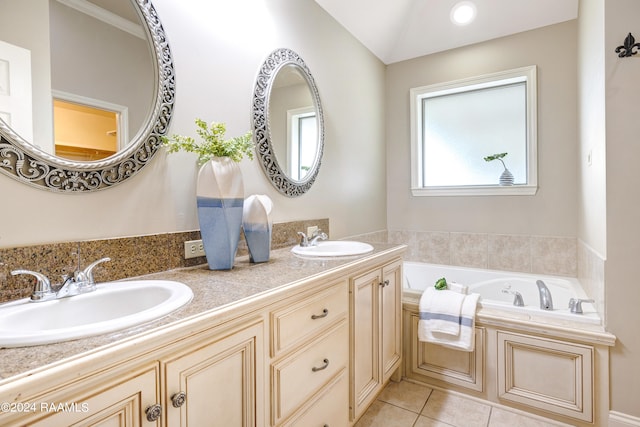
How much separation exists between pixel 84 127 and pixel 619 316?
7.89 ft

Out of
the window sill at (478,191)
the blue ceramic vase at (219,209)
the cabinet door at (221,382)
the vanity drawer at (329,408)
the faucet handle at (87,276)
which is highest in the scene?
the window sill at (478,191)

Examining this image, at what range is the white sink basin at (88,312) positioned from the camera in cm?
61

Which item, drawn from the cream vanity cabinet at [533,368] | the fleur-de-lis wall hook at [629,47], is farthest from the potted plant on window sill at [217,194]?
the fleur-de-lis wall hook at [629,47]

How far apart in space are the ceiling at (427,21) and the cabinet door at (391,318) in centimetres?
190

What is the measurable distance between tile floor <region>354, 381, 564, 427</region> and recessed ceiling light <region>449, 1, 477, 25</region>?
286 centimetres

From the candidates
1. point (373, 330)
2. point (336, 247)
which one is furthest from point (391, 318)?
point (336, 247)

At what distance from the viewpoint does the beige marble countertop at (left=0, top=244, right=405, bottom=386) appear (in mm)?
547

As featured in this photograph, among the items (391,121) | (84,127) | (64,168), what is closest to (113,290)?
(64,168)

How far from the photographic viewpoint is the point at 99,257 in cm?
105

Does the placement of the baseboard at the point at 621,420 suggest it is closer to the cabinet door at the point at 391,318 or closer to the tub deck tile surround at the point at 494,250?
the cabinet door at the point at 391,318

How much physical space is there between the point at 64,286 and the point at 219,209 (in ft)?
1.72

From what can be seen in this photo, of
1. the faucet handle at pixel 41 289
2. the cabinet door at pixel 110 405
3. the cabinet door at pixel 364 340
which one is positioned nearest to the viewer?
the cabinet door at pixel 110 405

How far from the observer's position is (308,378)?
1.17 meters

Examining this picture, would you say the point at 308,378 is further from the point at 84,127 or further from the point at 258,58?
the point at 258,58
